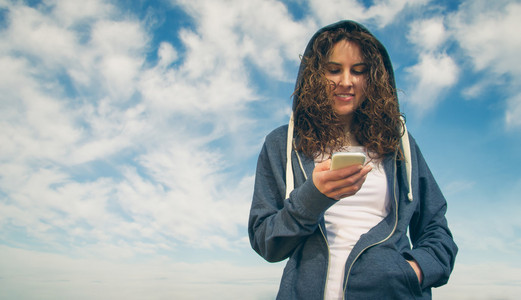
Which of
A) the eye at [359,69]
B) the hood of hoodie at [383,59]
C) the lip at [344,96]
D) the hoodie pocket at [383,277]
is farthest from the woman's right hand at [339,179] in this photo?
→ the eye at [359,69]

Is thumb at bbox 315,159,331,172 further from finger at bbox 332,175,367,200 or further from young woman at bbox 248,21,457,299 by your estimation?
finger at bbox 332,175,367,200

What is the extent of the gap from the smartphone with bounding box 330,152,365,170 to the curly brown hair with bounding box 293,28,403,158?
3.94 ft

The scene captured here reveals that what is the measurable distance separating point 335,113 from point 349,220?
1.05m

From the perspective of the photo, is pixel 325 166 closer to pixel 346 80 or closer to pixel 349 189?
pixel 349 189

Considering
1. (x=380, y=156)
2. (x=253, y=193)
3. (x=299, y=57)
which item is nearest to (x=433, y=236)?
(x=380, y=156)

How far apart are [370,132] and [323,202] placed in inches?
54.8

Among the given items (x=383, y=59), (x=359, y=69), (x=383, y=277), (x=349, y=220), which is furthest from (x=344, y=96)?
(x=383, y=277)

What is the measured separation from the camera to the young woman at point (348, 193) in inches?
109

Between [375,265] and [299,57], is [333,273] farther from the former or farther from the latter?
[299,57]

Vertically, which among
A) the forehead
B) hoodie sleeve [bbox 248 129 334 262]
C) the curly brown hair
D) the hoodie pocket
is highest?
the forehead

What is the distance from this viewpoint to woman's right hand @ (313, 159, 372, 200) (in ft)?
7.73

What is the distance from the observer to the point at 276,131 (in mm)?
3834

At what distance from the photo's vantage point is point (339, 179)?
2420 millimetres

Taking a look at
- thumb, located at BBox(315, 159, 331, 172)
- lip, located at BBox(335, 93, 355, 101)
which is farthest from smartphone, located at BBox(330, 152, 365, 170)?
lip, located at BBox(335, 93, 355, 101)
